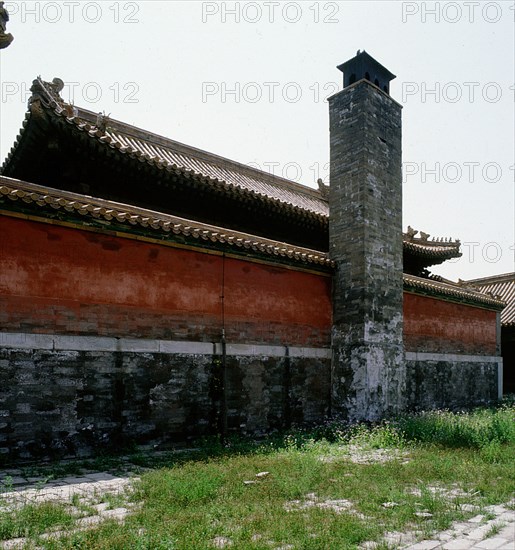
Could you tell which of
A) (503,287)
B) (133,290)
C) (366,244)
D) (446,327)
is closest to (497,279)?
(503,287)

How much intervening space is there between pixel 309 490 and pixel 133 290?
3822 millimetres

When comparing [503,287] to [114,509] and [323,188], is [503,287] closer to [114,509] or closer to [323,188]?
[323,188]

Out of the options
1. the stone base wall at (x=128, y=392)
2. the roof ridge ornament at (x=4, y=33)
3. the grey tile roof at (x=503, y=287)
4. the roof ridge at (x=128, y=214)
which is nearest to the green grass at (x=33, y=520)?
the stone base wall at (x=128, y=392)

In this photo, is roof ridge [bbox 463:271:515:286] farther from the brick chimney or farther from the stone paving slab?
the stone paving slab

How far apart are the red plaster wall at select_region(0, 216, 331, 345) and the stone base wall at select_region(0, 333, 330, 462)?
0.24 metres

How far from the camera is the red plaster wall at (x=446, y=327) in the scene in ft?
40.0

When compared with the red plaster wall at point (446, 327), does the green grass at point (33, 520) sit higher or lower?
lower

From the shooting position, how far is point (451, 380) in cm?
1354

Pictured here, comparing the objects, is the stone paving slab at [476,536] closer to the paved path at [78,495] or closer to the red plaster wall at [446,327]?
the paved path at [78,495]

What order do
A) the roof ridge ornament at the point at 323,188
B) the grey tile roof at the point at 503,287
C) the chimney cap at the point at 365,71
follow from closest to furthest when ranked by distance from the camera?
the chimney cap at the point at 365,71 → the roof ridge ornament at the point at 323,188 → the grey tile roof at the point at 503,287

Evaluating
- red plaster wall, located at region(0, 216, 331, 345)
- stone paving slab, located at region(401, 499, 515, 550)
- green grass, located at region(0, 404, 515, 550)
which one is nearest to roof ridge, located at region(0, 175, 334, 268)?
red plaster wall, located at region(0, 216, 331, 345)

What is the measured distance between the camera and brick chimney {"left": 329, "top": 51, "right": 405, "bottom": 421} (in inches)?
385

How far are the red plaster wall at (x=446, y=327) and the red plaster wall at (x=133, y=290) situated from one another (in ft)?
12.4

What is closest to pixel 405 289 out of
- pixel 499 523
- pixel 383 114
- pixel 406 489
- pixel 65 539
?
pixel 383 114
